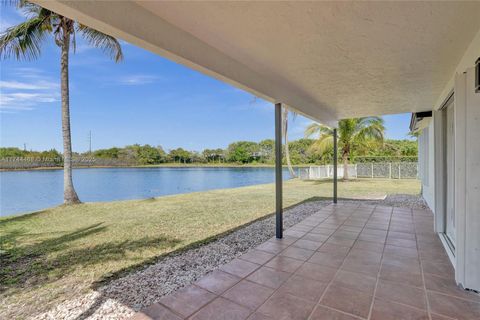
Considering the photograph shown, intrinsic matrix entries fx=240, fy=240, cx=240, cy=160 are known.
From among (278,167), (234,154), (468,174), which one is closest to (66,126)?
(278,167)

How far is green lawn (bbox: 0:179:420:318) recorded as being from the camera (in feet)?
8.83

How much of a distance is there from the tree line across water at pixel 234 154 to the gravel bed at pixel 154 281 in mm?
10650

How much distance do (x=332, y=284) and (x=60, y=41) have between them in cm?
1025

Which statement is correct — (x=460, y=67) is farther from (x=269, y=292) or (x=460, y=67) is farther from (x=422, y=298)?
(x=269, y=292)

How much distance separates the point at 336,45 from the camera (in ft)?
8.55

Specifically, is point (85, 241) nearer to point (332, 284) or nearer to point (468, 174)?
point (332, 284)

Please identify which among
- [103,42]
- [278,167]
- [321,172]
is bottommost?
[321,172]

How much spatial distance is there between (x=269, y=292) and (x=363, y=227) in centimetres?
321

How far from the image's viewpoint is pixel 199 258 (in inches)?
135

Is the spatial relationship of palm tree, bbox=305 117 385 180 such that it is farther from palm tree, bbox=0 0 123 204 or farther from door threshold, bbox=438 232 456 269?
palm tree, bbox=0 0 123 204

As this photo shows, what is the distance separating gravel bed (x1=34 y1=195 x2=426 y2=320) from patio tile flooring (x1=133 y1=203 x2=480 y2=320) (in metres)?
0.16

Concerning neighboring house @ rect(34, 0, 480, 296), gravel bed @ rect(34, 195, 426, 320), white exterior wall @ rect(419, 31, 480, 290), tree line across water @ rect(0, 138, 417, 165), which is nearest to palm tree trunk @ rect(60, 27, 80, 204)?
tree line across water @ rect(0, 138, 417, 165)

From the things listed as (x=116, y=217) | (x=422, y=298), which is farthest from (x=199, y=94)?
(x=422, y=298)

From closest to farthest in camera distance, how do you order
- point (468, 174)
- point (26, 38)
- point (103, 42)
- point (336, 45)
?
point (468, 174), point (336, 45), point (26, 38), point (103, 42)
